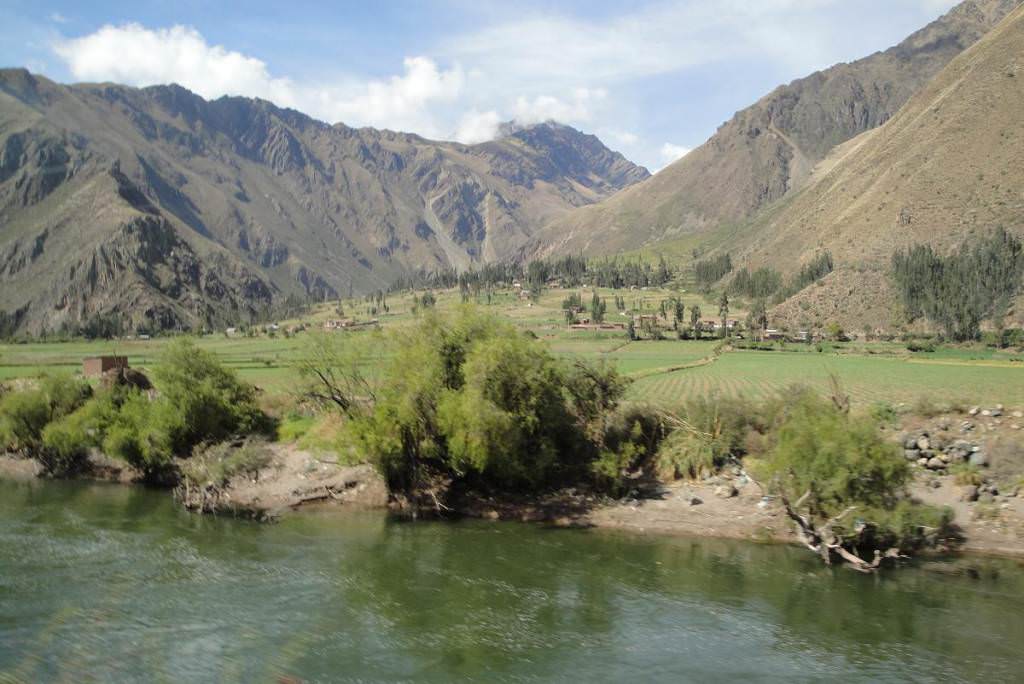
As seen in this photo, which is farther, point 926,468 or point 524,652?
point 926,468

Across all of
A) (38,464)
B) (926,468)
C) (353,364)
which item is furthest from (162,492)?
(926,468)

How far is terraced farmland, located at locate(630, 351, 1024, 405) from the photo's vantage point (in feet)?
198

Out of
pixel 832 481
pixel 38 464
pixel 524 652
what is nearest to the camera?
pixel 524 652

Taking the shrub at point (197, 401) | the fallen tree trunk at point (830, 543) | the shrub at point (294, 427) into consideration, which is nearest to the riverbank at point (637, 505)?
the fallen tree trunk at point (830, 543)

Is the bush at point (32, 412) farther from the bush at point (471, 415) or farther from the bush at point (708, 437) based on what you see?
the bush at point (708, 437)

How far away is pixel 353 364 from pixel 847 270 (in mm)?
150329

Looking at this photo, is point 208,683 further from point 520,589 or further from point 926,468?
point 926,468

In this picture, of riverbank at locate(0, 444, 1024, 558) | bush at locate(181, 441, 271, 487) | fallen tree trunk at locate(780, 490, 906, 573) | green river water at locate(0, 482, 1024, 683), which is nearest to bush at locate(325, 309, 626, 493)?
riverbank at locate(0, 444, 1024, 558)

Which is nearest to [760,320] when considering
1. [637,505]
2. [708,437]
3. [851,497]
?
[708,437]

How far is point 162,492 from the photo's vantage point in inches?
2092

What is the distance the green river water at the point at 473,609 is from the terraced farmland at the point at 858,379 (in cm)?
2388

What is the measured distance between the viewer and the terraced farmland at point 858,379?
60.5 meters

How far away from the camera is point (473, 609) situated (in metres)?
31.3

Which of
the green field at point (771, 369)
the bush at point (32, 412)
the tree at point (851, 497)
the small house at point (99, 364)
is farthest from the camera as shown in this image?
the small house at point (99, 364)
